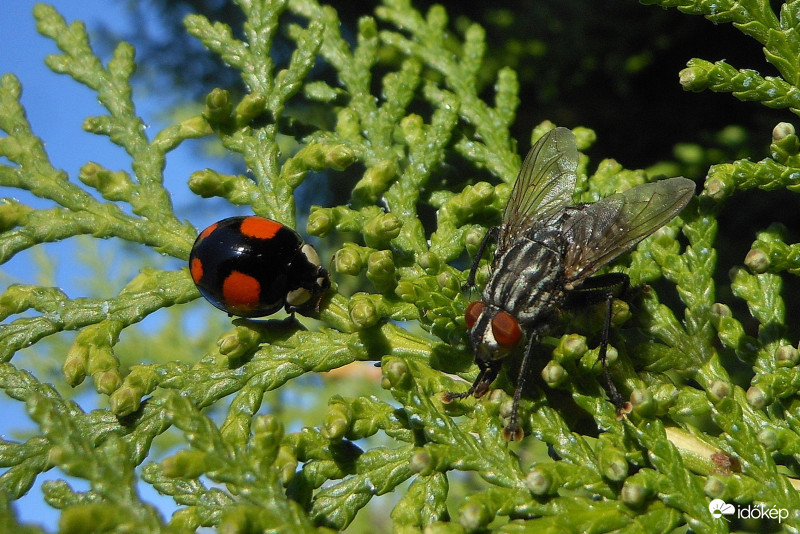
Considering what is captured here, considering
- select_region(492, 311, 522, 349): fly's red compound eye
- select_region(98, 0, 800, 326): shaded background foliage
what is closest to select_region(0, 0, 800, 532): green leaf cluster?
select_region(492, 311, 522, 349): fly's red compound eye

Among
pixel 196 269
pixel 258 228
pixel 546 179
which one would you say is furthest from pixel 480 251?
pixel 196 269

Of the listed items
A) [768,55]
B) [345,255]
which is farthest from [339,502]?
[768,55]

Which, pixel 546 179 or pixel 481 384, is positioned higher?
pixel 546 179

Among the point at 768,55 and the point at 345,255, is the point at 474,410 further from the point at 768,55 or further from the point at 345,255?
the point at 768,55

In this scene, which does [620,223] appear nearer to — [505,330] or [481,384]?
[505,330]

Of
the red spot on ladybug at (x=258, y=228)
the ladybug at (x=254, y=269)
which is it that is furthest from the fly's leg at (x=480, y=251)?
the red spot on ladybug at (x=258, y=228)

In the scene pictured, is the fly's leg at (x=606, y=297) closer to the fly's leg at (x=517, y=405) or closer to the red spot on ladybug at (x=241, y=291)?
the fly's leg at (x=517, y=405)

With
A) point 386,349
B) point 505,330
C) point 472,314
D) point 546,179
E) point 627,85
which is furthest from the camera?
point 627,85
